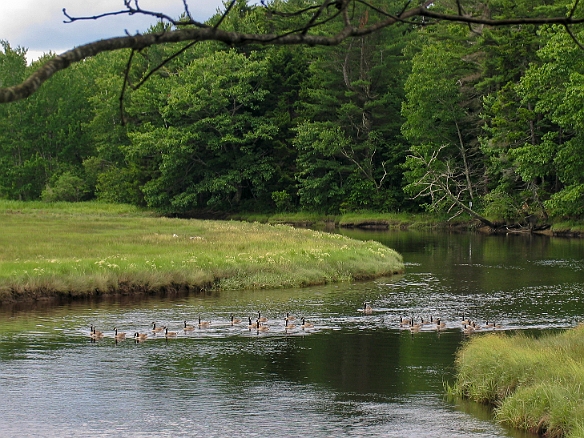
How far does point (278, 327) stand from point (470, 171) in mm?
50499

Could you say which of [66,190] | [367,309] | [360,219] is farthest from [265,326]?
[66,190]

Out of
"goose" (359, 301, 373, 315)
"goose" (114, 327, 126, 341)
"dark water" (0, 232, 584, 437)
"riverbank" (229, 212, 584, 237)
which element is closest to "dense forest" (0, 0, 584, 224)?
"riverbank" (229, 212, 584, 237)

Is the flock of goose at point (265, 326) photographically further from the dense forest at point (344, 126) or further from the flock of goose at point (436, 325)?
the dense forest at point (344, 126)

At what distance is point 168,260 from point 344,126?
4628 cm

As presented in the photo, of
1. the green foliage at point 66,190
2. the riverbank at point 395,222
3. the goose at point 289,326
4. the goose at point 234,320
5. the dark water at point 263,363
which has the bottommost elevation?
the dark water at point 263,363

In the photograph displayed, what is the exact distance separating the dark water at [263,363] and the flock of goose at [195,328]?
0.14 m

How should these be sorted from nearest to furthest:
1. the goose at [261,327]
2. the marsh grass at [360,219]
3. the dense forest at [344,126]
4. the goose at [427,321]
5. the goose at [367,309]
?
the goose at [261,327] < the goose at [427,321] < the goose at [367,309] < the dense forest at [344,126] < the marsh grass at [360,219]

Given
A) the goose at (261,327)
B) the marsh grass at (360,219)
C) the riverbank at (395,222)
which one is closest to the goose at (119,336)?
the goose at (261,327)

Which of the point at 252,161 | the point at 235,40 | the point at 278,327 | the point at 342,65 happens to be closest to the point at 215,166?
the point at 252,161

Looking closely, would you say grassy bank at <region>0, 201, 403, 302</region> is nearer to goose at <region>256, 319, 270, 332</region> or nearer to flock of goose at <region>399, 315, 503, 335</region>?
goose at <region>256, 319, 270, 332</region>

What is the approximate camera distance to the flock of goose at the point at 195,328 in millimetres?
22859

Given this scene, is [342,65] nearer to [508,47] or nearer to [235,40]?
[508,47]

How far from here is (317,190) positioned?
259 ft

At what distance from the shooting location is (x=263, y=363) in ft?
67.4
